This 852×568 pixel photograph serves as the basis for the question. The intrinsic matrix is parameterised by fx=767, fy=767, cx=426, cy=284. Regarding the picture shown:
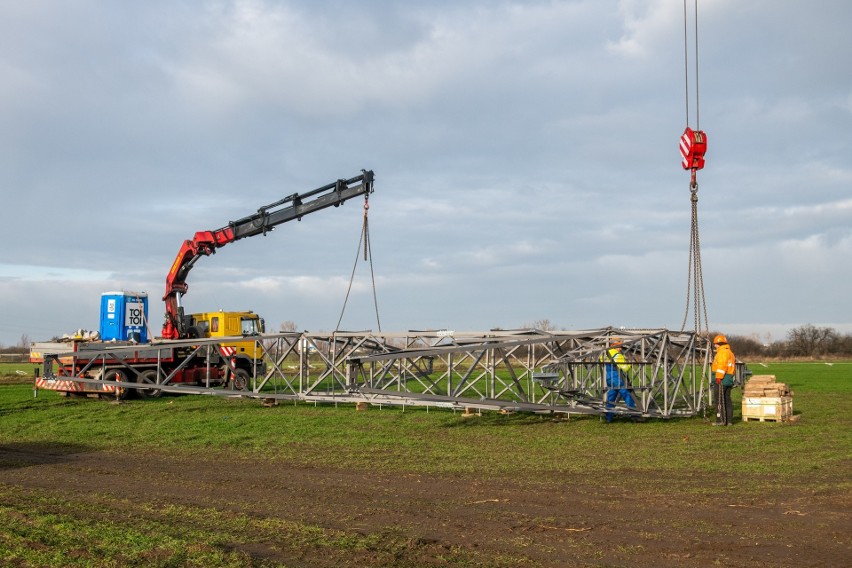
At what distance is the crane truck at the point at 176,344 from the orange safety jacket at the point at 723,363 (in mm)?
11627

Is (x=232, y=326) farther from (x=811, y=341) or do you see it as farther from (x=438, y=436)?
(x=811, y=341)

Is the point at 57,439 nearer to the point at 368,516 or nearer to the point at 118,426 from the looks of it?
the point at 118,426

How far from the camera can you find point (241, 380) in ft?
92.7

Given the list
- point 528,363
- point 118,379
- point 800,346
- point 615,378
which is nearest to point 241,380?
point 118,379

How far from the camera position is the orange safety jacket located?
60.3 feet

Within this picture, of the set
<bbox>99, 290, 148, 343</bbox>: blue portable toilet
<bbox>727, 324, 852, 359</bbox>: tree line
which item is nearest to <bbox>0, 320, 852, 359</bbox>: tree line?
<bbox>727, 324, 852, 359</bbox>: tree line

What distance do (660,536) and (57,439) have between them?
13.8 meters

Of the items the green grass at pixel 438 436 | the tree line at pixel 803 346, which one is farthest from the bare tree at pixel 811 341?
the green grass at pixel 438 436

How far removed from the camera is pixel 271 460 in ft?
45.7

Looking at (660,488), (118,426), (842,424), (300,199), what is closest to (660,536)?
(660,488)

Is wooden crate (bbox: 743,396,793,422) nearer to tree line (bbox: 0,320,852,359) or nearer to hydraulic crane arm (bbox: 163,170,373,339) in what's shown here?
hydraulic crane arm (bbox: 163,170,373,339)

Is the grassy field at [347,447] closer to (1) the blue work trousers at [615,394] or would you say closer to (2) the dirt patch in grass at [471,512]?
(2) the dirt patch in grass at [471,512]

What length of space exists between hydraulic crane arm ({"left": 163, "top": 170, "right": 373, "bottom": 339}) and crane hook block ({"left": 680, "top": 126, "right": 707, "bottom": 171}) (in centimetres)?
1010

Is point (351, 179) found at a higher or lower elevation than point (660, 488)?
higher
